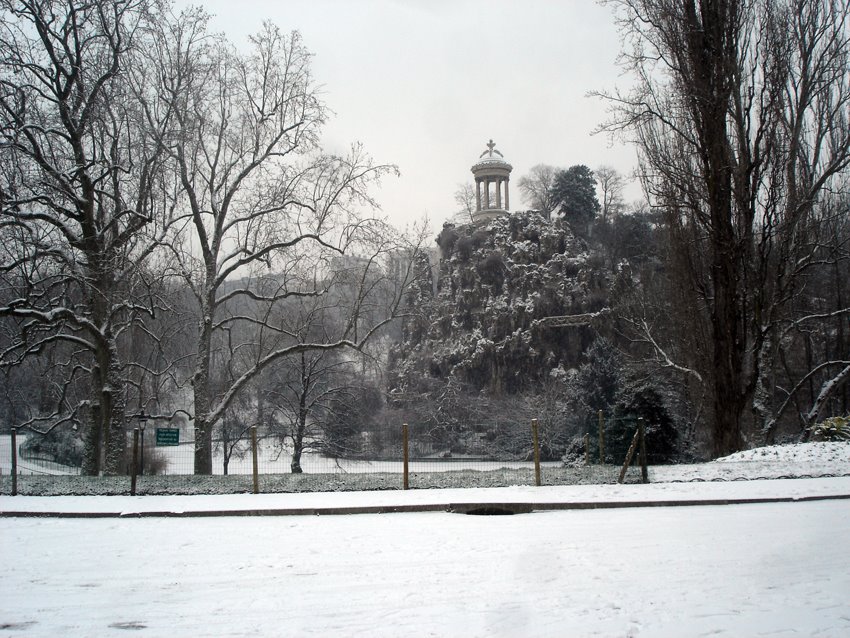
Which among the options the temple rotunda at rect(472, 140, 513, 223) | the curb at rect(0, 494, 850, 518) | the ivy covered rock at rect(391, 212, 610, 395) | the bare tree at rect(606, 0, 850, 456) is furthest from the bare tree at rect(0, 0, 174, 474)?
the temple rotunda at rect(472, 140, 513, 223)

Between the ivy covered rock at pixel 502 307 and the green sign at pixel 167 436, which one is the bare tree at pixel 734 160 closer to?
the green sign at pixel 167 436

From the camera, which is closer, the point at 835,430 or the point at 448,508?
the point at 448,508

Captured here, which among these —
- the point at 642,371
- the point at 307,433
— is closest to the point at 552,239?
the point at 642,371

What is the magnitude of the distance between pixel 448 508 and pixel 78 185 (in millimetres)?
15831

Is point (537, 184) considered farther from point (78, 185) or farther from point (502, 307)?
point (78, 185)

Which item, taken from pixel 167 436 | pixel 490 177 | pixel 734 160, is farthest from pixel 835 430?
pixel 490 177

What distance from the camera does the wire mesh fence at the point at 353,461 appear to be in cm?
1525

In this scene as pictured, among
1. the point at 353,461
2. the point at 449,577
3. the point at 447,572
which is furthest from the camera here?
the point at 353,461

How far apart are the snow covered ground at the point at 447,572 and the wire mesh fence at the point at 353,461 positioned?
3416mm

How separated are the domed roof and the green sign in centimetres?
5294

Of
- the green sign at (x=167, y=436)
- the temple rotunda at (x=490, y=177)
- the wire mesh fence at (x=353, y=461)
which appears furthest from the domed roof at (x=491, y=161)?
the green sign at (x=167, y=436)

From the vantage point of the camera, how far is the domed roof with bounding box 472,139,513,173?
64.9m

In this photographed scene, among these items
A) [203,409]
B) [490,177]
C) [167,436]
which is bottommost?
[167,436]

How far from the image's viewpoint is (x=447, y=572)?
7.07m
